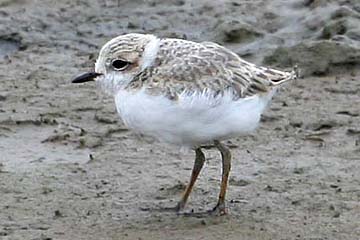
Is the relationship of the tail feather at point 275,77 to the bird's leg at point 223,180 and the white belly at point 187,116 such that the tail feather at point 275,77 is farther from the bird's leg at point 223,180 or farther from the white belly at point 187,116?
the bird's leg at point 223,180

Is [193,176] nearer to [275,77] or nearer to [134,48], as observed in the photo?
[275,77]

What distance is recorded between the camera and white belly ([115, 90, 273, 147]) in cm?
642

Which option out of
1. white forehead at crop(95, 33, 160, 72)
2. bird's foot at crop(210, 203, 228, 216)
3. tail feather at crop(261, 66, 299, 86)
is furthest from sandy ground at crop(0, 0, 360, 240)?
white forehead at crop(95, 33, 160, 72)

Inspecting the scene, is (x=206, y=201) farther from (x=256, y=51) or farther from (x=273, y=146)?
(x=256, y=51)

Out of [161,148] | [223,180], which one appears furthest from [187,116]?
[161,148]

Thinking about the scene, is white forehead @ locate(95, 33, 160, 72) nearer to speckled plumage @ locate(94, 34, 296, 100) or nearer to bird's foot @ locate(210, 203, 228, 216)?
speckled plumage @ locate(94, 34, 296, 100)

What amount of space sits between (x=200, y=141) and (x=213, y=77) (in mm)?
380

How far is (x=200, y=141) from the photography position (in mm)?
6621

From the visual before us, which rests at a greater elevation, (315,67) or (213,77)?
(213,77)

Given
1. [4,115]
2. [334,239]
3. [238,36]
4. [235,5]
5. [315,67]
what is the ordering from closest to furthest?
1. [334,239]
2. [4,115]
3. [315,67]
4. [238,36]
5. [235,5]

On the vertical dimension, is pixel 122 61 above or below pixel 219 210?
above

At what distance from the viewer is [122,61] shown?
21.8 ft

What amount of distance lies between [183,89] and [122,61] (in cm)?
42

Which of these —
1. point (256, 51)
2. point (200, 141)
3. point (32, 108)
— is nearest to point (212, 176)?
point (200, 141)
